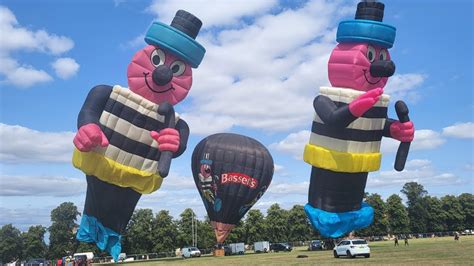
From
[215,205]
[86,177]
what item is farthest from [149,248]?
→ [86,177]

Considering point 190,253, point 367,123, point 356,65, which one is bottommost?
point 190,253

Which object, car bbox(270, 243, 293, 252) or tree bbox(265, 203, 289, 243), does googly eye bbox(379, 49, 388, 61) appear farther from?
tree bbox(265, 203, 289, 243)

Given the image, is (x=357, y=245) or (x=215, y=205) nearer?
(x=357, y=245)

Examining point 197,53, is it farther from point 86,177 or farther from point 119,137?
point 86,177

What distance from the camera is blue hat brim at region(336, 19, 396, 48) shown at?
22719 mm

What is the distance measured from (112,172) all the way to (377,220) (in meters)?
64.8

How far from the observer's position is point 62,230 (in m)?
68.6

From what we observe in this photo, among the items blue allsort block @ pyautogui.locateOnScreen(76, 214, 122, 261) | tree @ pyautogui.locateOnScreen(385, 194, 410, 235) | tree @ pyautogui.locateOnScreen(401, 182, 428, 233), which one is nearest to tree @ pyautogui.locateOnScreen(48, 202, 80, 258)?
blue allsort block @ pyautogui.locateOnScreen(76, 214, 122, 261)

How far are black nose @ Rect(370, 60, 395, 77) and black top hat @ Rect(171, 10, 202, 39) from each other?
817 cm

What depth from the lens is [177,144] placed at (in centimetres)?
2041

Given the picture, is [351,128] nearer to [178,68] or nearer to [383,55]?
[383,55]

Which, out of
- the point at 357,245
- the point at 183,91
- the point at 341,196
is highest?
the point at 183,91

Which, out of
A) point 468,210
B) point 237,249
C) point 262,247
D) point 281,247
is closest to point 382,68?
point 281,247

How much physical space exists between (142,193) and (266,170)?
12.6 m
